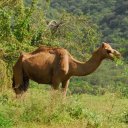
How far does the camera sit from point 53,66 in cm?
1291

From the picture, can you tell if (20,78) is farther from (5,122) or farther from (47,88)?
(47,88)

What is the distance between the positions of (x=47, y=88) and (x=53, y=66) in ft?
44.4

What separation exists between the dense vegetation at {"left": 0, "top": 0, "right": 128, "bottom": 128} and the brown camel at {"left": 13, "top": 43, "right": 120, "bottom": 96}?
1.18ft

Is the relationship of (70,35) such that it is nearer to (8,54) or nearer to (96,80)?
(8,54)

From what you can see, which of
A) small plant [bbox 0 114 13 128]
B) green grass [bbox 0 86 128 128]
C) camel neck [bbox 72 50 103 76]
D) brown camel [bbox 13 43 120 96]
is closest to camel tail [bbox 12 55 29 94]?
brown camel [bbox 13 43 120 96]

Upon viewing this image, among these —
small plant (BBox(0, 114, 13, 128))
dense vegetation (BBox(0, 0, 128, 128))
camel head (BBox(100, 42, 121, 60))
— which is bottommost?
dense vegetation (BBox(0, 0, 128, 128))

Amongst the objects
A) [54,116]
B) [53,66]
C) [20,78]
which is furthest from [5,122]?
[20,78]

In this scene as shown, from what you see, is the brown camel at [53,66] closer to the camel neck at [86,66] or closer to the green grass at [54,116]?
the camel neck at [86,66]

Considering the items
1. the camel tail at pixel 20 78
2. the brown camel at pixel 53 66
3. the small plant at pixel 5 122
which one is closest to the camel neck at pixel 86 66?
the brown camel at pixel 53 66

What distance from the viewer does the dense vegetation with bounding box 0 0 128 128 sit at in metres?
9.08

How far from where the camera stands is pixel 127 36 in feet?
250

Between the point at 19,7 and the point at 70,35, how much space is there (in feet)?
10.4

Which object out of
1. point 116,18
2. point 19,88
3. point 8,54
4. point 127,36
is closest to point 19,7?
point 8,54

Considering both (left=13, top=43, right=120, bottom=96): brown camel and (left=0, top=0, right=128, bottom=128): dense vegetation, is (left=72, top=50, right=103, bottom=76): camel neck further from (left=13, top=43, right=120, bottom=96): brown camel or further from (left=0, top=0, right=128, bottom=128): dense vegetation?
(left=0, top=0, right=128, bottom=128): dense vegetation
